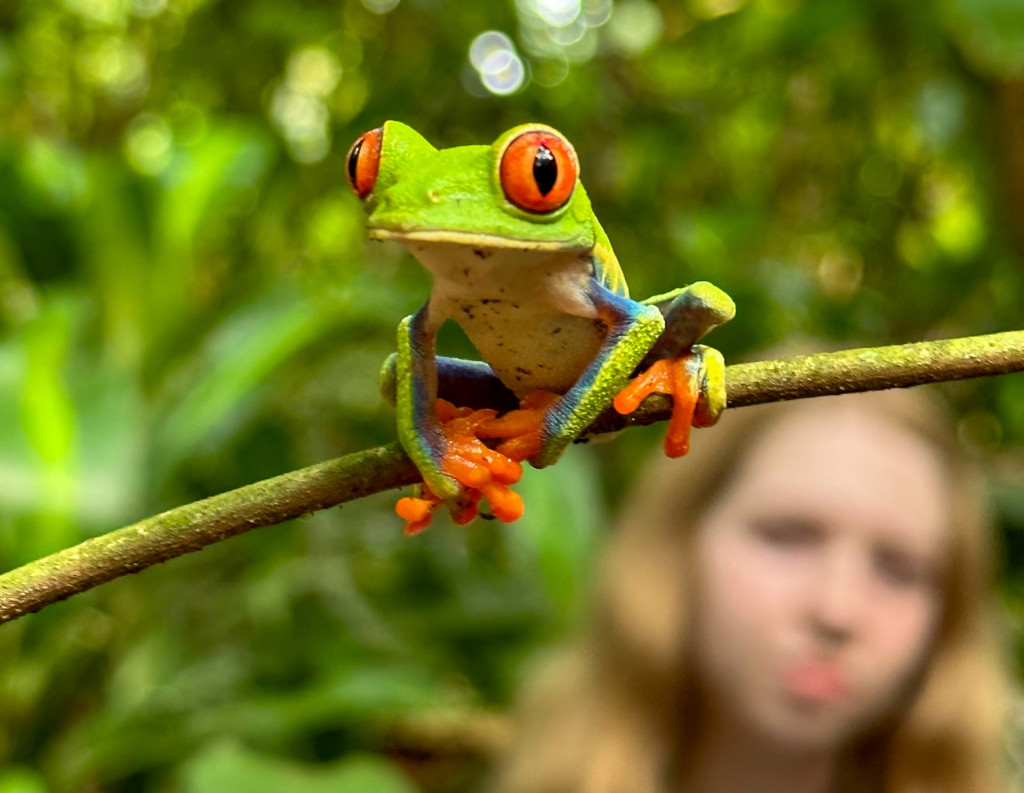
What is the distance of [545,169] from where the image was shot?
0.48 m

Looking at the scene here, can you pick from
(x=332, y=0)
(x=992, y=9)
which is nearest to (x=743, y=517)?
(x=992, y=9)

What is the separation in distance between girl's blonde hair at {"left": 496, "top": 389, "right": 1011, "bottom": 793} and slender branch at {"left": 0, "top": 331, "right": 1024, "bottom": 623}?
4.01 feet

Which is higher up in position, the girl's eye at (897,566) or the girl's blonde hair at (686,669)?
the girl's eye at (897,566)

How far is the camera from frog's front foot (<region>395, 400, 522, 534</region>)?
554 millimetres

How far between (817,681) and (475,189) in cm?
105

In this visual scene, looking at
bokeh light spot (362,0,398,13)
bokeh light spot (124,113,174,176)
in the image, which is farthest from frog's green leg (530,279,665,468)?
bokeh light spot (124,113,174,176)

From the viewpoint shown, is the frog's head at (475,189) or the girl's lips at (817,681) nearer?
the frog's head at (475,189)

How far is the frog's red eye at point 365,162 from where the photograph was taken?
52cm

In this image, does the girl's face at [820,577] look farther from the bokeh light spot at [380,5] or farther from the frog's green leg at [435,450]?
the bokeh light spot at [380,5]

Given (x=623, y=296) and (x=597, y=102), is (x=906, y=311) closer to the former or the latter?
(x=597, y=102)

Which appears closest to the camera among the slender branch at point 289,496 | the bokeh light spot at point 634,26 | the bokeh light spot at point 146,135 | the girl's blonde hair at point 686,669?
the slender branch at point 289,496

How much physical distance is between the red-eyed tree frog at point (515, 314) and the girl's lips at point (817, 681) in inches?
34.4

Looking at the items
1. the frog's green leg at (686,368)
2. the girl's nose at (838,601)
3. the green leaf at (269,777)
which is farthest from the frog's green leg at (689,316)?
the green leaf at (269,777)

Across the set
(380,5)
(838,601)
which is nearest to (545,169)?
(838,601)
